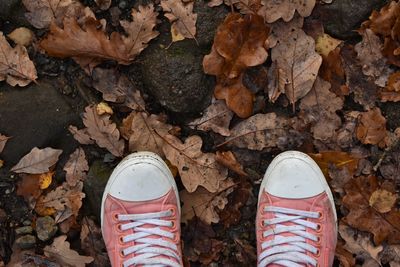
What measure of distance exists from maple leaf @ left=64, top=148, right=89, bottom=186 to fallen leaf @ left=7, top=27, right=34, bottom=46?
552 mm

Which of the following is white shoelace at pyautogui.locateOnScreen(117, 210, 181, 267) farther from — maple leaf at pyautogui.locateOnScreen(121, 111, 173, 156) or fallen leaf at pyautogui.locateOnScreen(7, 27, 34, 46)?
fallen leaf at pyautogui.locateOnScreen(7, 27, 34, 46)

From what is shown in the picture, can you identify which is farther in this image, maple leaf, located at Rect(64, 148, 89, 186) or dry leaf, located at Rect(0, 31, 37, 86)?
maple leaf, located at Rect(64, 148, 89, 186)

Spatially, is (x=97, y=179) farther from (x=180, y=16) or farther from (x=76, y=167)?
(x=180, y=16)

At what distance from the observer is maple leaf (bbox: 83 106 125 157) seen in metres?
2.30

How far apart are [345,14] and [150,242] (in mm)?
1374

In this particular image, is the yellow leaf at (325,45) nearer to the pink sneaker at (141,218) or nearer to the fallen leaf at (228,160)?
the fallen leaf at (228,160)

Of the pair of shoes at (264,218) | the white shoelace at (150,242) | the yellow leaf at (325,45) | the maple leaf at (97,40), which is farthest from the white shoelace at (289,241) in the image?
the maple leaf at (97,40)

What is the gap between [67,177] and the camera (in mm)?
2387

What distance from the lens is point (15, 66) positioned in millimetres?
2297

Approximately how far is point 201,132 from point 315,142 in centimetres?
53

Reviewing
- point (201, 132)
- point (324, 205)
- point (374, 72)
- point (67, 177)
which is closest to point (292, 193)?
point (324, 205)

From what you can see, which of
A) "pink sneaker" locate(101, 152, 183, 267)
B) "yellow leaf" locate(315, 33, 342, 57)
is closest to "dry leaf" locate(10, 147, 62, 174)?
"pink sneaker" locate(101, 152, 183, 267)

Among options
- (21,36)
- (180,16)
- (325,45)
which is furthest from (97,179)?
(325,45)

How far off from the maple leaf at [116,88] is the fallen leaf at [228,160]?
414 millimetres
